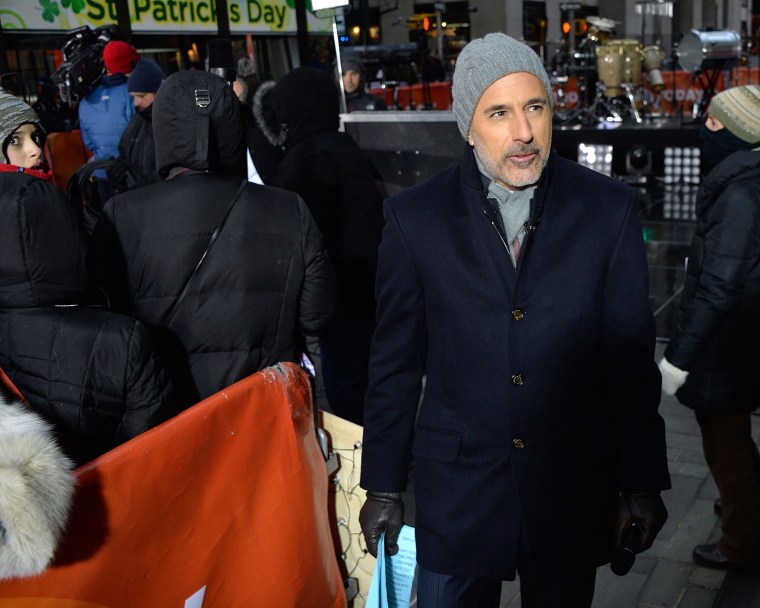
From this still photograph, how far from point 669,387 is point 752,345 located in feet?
1.20

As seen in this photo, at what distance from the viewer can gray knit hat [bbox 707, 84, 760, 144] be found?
3586 mm

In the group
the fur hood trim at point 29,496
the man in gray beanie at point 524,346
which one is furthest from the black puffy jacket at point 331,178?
the fur hood trim at point 29,496

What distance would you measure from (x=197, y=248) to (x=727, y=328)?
201cm

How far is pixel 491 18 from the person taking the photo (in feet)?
110

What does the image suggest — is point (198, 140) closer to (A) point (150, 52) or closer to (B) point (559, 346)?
(B) point (559, 346)

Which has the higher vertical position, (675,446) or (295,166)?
(295,166)

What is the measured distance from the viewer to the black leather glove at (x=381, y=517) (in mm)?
2484

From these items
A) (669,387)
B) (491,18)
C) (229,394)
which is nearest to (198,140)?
(229,394)

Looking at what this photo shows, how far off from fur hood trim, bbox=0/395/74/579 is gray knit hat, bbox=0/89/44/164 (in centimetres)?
160

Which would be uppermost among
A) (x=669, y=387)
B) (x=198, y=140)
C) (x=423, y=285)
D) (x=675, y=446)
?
(x=198, y=140)

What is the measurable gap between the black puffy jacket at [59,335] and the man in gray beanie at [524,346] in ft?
2.39

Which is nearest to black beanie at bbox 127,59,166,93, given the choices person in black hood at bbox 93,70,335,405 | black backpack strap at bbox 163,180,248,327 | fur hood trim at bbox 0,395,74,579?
person in black hood at bbox 93,70,335,405

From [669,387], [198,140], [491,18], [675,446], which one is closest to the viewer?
[198,140]

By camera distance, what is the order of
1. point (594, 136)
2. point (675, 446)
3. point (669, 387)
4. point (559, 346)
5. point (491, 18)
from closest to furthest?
point (559, 346) → point (669, 387) → point (675, 446) → point (594, 136) → point (491, 18)
